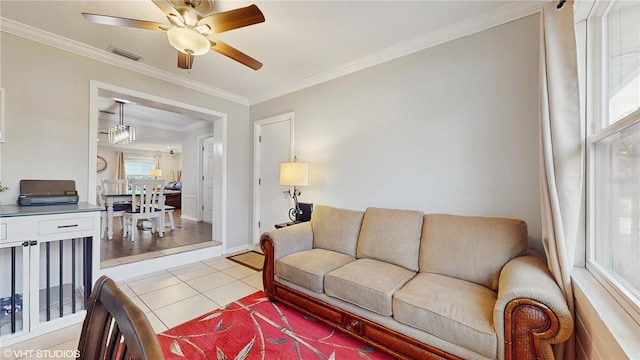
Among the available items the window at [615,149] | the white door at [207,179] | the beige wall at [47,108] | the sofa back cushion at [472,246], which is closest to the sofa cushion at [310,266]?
the sofa back cushion at [472,246]

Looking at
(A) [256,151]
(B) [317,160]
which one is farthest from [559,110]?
(A) [256,151]

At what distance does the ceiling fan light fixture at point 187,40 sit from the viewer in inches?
65.0

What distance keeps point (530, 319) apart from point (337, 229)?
157cm

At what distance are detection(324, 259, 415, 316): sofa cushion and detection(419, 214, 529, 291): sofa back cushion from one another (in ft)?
0.83

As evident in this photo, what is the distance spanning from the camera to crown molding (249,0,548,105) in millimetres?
1913

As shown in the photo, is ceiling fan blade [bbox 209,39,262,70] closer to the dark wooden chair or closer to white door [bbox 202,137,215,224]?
the dark wooden chair

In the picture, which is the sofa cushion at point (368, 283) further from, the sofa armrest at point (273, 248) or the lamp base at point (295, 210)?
the lamp base at point (295, 210)

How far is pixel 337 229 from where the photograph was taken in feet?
8.24

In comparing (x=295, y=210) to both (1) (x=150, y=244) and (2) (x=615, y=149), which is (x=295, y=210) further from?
(2) (x=615, y=149)

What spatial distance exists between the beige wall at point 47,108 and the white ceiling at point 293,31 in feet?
0.49

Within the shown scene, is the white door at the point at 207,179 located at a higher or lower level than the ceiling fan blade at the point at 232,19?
lower

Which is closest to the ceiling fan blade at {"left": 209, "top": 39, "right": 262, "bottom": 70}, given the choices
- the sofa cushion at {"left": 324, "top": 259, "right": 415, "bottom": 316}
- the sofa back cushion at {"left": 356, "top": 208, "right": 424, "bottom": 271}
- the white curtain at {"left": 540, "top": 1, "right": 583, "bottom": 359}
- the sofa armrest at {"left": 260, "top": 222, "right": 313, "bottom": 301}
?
the sofa armrest at {"left": 260, "top": 222, "right": 313, "bottom": 301}

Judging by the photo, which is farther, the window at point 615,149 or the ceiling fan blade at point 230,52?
the ceiling fan blade at point 230,52

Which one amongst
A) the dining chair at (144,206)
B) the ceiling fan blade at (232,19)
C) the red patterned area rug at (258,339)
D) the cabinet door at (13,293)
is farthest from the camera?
the dining chair at (144,206)
